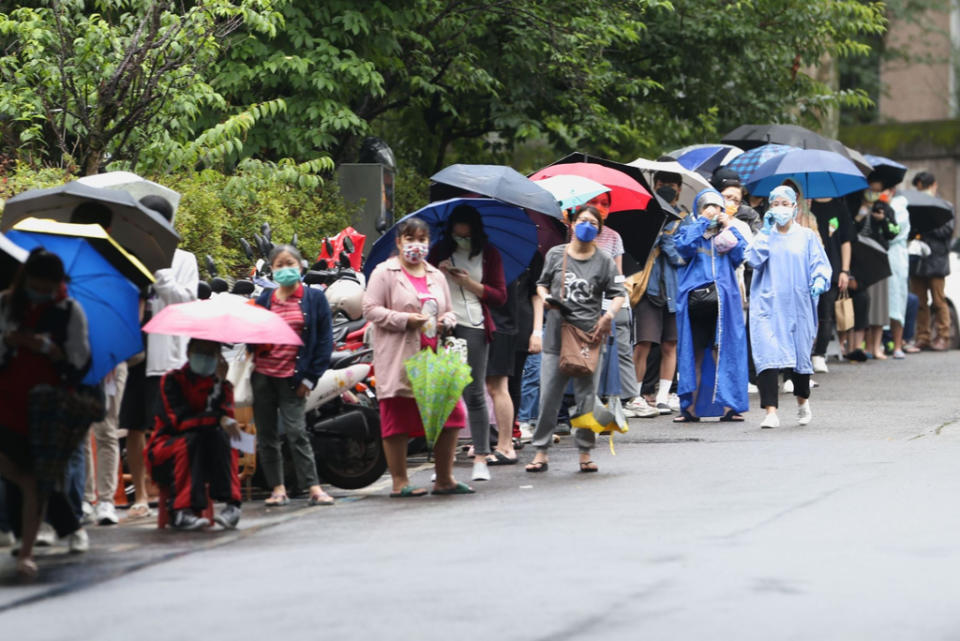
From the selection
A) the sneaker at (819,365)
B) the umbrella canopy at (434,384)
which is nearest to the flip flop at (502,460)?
the umbrella canopy at (434,384)

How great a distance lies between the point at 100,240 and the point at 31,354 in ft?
3.31

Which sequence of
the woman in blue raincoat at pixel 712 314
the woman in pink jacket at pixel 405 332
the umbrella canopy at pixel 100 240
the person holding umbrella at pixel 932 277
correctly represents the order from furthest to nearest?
1. the person holding umbrella at pixel 932 277
2. the woman in blue raincoat at pixel 712 314
3. the woman in pink jacket at pixel 405 332
4. the umbrella canopy at pixel 100 240

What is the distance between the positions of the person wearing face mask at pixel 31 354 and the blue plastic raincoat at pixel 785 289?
735cm

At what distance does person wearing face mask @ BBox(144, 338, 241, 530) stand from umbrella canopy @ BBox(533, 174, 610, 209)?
4173 millimetres

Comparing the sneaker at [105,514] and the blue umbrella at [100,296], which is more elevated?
the blue umbrella at [100,296]

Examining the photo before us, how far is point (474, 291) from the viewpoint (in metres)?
11.7

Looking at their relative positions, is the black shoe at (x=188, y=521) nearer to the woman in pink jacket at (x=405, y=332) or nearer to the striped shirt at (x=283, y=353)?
the striped shirt at (x=283, y=353)

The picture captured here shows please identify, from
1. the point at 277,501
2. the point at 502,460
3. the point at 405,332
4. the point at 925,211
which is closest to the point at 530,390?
the point at 502,460

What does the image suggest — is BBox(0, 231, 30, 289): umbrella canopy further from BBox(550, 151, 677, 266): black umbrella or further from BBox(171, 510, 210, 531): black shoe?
BBox(550, 151, 677, 266): black umbrella

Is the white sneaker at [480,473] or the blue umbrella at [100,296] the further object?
the white sneaker at [480,473]

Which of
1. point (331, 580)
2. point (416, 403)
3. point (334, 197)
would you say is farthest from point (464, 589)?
point (334, 197)

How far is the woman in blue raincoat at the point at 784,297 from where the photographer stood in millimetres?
14531

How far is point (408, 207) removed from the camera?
21031 millimetres

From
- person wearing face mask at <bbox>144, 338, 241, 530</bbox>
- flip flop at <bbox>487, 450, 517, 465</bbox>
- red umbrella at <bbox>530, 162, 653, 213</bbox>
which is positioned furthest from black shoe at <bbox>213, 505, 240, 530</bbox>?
red umbrella at <bbox>530, 162, 653, 213</bbox>
